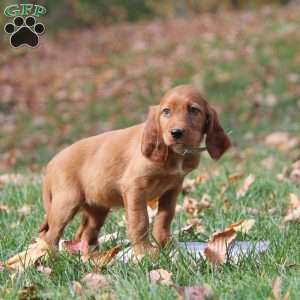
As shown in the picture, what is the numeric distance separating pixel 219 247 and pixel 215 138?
1.84 ft

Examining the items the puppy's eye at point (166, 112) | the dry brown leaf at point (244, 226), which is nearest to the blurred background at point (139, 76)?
the dry brown leaf at point (244, 226)

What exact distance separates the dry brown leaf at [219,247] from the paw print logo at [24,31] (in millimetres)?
1695

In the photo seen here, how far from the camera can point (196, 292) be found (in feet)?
10.2

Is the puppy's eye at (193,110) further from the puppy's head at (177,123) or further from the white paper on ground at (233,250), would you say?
the white paper on ground at (233,250)

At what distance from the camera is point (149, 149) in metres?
3.80

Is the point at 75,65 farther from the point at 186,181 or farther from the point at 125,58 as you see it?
the point at 186,181

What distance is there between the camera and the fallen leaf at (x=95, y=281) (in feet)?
10.9

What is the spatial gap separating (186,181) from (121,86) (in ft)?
28.8

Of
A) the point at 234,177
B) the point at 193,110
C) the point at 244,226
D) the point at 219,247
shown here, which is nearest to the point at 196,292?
the point at 219,247

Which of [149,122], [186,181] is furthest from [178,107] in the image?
[186,181]

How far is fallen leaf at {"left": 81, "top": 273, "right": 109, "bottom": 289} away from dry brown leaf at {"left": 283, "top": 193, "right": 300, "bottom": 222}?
64.1 inches

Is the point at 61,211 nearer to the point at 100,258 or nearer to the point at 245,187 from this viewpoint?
the point at 100,258

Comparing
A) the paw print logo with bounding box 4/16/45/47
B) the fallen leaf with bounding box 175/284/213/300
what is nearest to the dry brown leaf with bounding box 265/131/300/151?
the paw print logo with bounding box 4/16/45/47

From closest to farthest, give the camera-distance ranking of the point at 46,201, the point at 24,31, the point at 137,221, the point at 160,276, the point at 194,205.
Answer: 1. the point at 160,276
2. the point at 137,221
3. the point at 46,201
4. the point at 24,31
5. the point at 194,205
